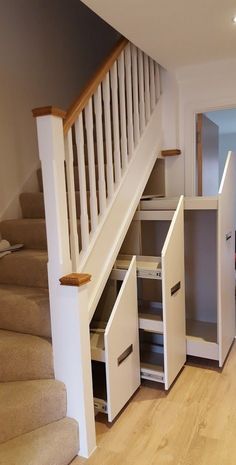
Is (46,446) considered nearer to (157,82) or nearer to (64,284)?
(64,284)

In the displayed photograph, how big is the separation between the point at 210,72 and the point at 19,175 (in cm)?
172

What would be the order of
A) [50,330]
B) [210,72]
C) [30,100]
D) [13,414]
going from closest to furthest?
[13,414], [50,330], [210,72], [30,100]

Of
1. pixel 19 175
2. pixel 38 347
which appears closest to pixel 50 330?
pixel 38 347

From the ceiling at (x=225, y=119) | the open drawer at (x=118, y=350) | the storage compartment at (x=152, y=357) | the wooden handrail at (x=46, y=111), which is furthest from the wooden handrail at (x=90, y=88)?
the ceiling at (x=225, y=119)

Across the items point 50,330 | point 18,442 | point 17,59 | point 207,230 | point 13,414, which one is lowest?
point 18,442

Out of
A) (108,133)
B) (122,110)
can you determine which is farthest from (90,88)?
(122,110)

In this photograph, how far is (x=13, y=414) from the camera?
1.65 meters

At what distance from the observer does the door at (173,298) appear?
7.37ft

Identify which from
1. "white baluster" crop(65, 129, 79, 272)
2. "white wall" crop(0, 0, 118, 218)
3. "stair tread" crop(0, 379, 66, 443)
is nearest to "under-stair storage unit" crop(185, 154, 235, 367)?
"white baluster" crop(65, 129, 79, 272)

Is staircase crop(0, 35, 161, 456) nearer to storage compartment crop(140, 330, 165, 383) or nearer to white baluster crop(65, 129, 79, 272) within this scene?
white baluster crop(65, 129, 79, 272)

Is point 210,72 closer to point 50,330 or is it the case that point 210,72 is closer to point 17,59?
point 17,59

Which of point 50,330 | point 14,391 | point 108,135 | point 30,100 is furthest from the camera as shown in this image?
point 30,100

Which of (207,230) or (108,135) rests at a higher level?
(108,135)

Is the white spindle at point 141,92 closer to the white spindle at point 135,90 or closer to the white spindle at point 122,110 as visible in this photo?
the white spindle at point 135,90
